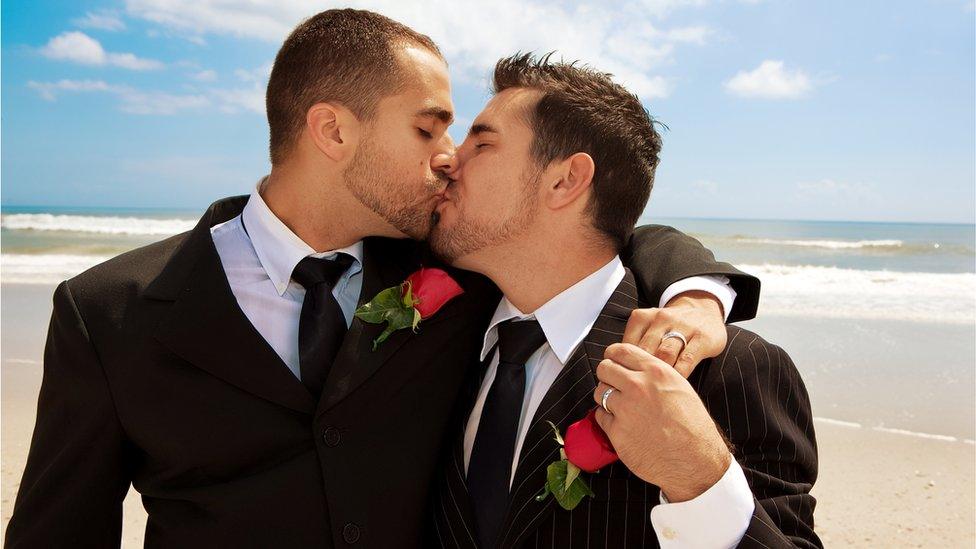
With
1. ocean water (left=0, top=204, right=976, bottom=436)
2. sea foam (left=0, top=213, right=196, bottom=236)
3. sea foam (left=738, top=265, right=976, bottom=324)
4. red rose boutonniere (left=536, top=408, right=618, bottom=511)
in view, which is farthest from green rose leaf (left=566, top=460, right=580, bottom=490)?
sea foam (left=0, top=213, right=196, bottom=236)

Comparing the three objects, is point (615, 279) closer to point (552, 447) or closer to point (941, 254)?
point (552, 447)

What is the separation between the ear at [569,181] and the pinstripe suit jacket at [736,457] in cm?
72

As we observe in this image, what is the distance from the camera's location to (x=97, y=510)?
95.8 inches

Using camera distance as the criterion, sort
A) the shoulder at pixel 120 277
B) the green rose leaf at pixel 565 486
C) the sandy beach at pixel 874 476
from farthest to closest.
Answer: the sandy beach at pixel 874 476, the shoulder at pixel 120 277, the green rose leaf at pixel 565 486

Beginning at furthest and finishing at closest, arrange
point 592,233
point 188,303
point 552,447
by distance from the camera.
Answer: point 592,233 < point 188,303 < point 552,447

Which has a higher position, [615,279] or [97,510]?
[615,279]

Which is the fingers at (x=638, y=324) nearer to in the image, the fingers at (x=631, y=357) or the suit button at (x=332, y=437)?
the fingers at (x=631, y=357)

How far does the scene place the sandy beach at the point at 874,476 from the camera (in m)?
5.00

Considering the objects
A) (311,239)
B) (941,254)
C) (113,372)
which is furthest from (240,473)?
(941,254)

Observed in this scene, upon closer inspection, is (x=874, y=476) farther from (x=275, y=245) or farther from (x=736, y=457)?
(x=275, y=245)

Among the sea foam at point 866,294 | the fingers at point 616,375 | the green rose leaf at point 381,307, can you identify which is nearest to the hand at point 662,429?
the fingers at point 616,375

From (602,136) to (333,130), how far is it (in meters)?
1.01

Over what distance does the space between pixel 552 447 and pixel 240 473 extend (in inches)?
37.5

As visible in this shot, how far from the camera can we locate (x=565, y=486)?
82.0 inches
